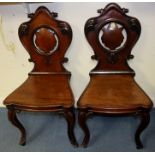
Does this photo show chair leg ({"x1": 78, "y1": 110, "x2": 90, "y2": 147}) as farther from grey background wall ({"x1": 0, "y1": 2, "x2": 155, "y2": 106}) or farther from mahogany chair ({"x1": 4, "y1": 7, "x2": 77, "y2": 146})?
grey background wall ({"x1": 0, "y1": 2, "x2": 155, "y2": 106})

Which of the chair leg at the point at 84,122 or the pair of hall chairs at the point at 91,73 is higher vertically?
the pair of hall chairs at the point at 91,73

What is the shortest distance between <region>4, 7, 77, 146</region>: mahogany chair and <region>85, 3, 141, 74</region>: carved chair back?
0.19 m

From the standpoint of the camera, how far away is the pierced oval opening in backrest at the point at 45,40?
1816 mm

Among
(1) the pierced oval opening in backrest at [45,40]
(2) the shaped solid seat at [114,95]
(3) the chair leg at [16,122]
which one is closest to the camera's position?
(2) the shaped solid seat at [114,95]

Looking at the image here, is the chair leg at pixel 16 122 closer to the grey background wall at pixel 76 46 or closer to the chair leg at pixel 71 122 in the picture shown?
the chair leg at pixel 71 122

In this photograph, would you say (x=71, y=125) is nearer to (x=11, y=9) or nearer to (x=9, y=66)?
(x=9, y=66)

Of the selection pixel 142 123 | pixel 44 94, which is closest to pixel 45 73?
pixel 44 94

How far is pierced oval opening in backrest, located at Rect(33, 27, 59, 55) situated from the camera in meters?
1.82

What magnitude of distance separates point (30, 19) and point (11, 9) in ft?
0.55

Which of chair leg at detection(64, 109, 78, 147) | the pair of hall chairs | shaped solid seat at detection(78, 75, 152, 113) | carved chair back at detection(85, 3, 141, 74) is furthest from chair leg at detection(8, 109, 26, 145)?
carved chair back at detection(85, 3, 141, 74)

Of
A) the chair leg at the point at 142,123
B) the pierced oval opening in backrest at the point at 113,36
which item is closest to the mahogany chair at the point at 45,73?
the pierced oval opening in backrest at the point at 113,36

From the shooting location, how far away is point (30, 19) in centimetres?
180

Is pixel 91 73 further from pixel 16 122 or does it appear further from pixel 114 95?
pixel 16 122

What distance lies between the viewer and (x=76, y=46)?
1.91 metres
